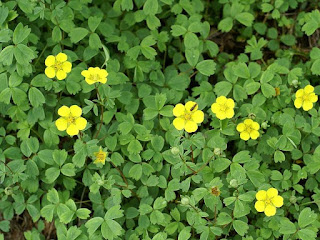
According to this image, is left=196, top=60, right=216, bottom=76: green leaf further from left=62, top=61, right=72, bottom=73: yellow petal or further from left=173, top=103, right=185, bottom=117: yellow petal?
left=62, top=61, right=72, bottom=73: yellow petal

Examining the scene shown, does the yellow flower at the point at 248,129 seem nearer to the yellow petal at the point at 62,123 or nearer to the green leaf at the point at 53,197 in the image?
the yellow petal at the point at 62,123

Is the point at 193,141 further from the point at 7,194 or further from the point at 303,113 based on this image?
the point at 7,194

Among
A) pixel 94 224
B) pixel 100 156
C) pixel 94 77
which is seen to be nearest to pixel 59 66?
pixel 94 77

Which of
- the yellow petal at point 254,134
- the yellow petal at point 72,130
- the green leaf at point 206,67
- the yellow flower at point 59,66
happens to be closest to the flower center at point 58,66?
the yellow flower at point 59,66

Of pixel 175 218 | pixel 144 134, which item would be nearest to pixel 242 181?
pixel 175 218

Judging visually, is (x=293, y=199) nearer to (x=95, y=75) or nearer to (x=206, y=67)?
(x=206, y=67)

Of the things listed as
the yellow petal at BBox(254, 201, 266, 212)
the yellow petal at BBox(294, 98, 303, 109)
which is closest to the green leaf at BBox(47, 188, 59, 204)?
the yellow petal at BBox(254, 201, 266, 212)
